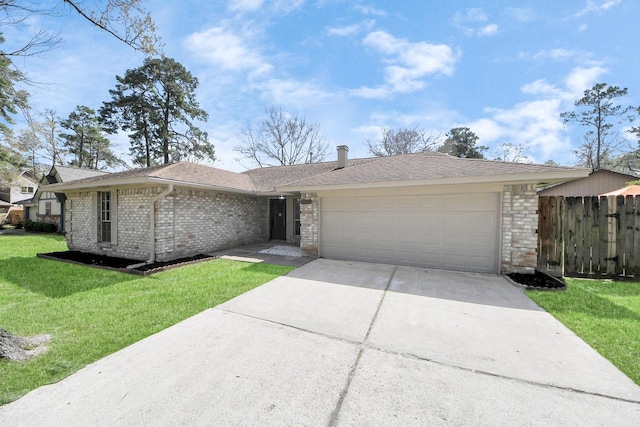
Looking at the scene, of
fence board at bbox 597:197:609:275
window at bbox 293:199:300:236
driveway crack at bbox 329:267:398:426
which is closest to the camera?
driveway crack at bbox 329:267:398:426

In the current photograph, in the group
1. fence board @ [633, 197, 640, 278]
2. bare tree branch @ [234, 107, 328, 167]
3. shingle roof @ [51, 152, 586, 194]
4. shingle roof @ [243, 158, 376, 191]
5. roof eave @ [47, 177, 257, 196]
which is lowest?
fence board @ [633, 197, 640, 278]

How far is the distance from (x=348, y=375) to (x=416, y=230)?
5048mm

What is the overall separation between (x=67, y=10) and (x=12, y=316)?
463 centimetres

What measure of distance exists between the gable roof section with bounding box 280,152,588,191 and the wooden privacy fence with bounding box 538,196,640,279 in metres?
1.00

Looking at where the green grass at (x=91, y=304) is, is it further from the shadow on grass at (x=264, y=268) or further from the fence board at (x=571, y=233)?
the fence board at (x=571, y=233)

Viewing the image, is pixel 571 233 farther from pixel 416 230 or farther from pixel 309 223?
pixel 309 223

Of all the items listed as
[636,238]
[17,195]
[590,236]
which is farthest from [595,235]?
[17,195]

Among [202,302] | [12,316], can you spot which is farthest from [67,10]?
[202,302]

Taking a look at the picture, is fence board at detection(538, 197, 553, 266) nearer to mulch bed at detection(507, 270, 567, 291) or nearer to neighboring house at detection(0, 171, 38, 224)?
mulch bed at detection(507, 270, 567, 291)

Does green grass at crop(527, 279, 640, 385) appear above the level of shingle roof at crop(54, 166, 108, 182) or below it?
below

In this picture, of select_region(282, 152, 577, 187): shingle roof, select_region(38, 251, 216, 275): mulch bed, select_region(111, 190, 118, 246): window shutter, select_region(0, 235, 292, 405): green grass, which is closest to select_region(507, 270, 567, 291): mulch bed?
select_region(282, 152, 577, 187): shingle roof

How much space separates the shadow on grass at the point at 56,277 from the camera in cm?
502

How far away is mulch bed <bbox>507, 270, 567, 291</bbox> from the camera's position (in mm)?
4816

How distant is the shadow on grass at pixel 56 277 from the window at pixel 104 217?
4.65 feet
